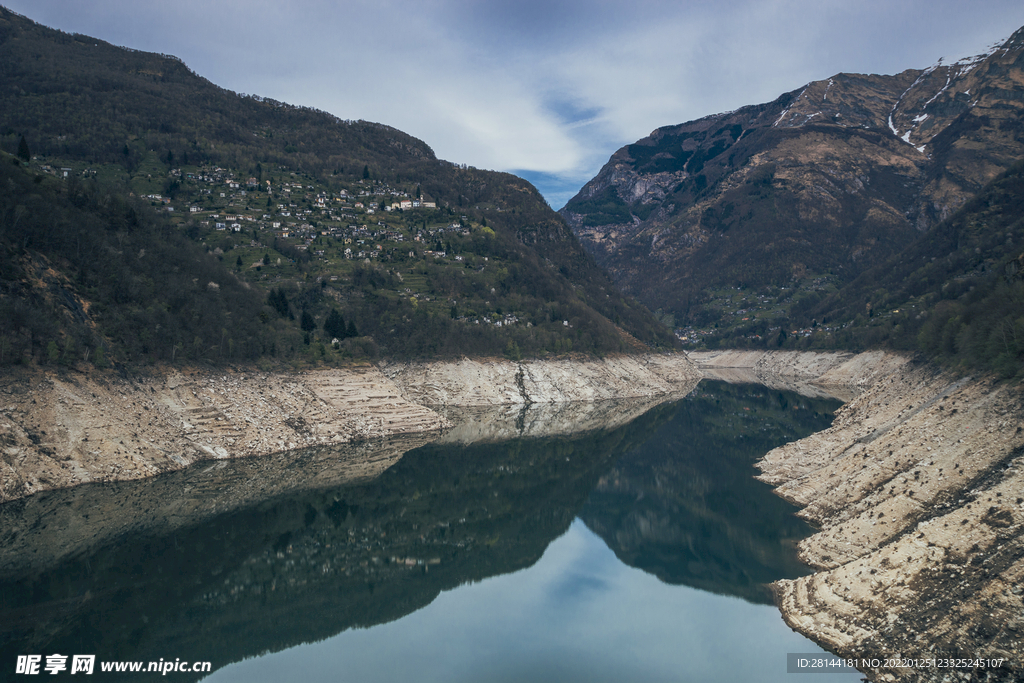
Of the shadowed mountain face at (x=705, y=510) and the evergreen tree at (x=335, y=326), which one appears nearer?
the shadowed mountain face at (x=705, y=510)

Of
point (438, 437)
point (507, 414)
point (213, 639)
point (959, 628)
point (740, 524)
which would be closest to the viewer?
point (959, 628)

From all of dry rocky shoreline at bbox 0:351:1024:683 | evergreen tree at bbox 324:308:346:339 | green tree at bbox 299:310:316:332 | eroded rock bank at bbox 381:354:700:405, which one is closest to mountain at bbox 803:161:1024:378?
dry rocky shoreline at bbox 0:351:1024:683

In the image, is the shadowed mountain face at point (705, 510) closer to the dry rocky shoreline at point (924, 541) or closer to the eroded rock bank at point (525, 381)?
the dry rocky shoreline at point (924, 541)

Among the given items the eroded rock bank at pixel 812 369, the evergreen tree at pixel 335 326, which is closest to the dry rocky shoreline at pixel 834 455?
the evergreen tree at pixel 335 326

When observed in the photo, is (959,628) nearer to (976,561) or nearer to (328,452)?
(976,561)

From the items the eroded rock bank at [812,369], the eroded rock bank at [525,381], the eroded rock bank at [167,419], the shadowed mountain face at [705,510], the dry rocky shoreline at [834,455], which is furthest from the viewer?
the eroded rock bank at [812,369]

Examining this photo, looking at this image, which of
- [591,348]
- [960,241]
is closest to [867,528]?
[591,348]

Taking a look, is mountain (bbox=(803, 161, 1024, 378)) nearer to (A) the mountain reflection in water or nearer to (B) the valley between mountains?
(B) the valley between mountains

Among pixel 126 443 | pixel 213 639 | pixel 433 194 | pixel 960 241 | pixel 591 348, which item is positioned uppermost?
pixel 433 194

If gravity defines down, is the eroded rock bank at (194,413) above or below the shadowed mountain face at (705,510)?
above
